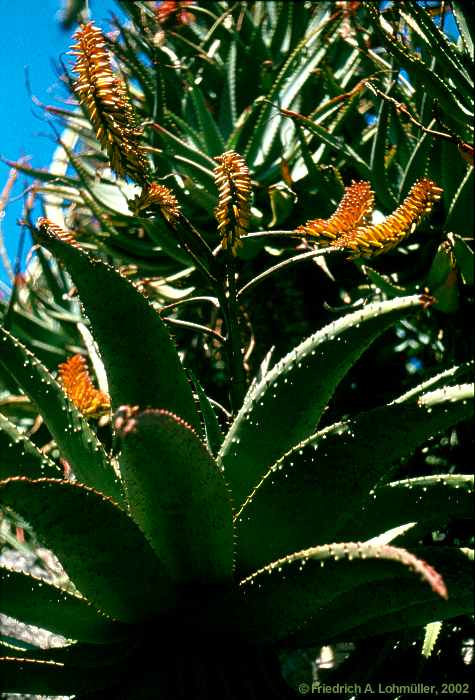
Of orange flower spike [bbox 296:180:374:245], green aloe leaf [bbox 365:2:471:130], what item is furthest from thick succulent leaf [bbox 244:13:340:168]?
orange flower spike [bbox 296:180:374:245]

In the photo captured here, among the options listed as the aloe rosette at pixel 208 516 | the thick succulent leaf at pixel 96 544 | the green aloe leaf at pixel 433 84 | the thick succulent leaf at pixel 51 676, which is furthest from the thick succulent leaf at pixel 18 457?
the green aloe leaf at pixel 433 84

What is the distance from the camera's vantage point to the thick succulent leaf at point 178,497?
2.86 feet

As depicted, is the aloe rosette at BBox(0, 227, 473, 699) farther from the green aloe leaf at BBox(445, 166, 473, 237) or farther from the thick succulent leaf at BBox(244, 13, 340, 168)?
the thick succulent leaf at BBox(244, 13, 340, 168)

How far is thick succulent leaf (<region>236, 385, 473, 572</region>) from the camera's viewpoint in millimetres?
939

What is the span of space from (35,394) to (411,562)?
0.54 metres

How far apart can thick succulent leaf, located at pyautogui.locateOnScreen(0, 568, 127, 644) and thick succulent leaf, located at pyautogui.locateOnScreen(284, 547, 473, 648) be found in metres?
0.24

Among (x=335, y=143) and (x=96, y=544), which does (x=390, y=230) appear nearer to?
(x=96, y=544)

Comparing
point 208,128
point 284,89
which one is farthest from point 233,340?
point 284,89

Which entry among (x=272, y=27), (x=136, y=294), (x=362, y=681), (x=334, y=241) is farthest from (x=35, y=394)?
(x=272, y=27)

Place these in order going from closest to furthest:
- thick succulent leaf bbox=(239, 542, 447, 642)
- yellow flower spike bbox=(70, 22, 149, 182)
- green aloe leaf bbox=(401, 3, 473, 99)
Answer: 1. thick succulent leaf bbox=(239, 542, 447, 642)
2. yellow flower spike bbox=(70, 22, 149, 182)
3. green aloe leaf bbox=(401, 3, 473, 99)

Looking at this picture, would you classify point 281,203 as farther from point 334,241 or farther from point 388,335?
point 334,241

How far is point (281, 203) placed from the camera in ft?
6.64

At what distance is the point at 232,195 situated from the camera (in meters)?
1.13

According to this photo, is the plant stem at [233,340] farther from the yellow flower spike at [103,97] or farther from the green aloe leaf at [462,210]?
the green aloe leaf at [462,210]
